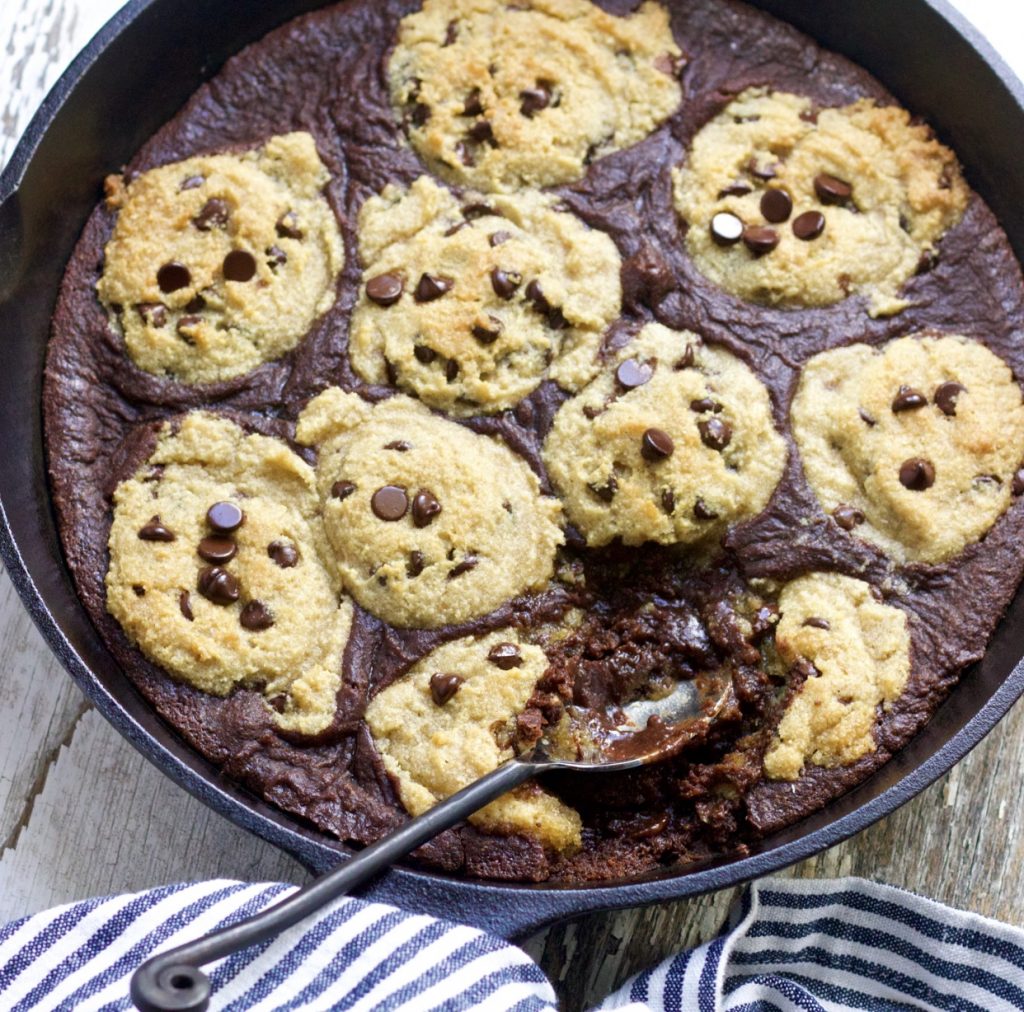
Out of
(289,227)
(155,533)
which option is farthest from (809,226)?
(155,533)

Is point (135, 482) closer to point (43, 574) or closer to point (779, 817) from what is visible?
point (43, 574)

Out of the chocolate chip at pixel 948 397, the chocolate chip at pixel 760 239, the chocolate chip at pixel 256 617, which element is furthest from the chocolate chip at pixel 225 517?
the chocolate chip at pixel 948 397

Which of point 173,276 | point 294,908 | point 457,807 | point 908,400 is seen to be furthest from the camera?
point 173,276

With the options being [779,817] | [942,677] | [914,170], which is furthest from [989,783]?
[914,170]

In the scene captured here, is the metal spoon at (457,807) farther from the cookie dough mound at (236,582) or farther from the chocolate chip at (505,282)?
the chocolate chip at (505,282)

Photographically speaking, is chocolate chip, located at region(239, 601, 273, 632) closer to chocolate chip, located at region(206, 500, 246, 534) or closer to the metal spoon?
chocolate chip, located at region(206, 500, 246, 534)

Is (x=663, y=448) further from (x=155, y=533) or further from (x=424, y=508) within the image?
(x=155, y=533)
